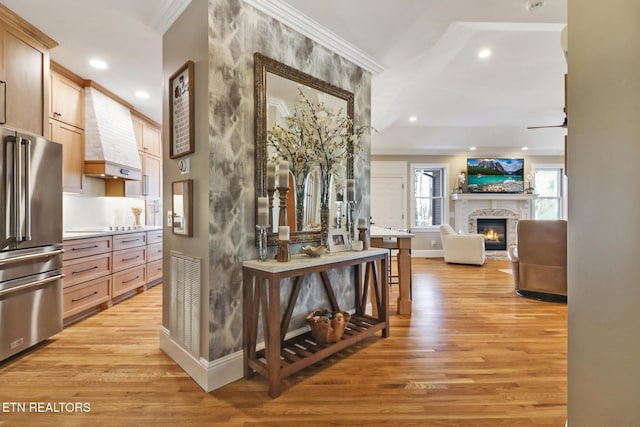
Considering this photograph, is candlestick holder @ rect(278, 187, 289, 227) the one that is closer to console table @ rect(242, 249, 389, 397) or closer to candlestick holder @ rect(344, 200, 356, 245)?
console table @ rect(242, 249, 389, 397)

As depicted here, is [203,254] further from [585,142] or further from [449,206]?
[449,206]

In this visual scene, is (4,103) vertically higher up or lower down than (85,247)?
higher up

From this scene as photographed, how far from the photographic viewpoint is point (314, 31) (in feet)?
7.97

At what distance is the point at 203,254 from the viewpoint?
1.93 meters

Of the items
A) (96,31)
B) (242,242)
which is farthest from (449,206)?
(96,31)

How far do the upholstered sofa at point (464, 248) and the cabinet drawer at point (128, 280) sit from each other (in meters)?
5.57

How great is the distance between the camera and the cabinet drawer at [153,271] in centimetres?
425

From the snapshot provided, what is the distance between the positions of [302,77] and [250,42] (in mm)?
489

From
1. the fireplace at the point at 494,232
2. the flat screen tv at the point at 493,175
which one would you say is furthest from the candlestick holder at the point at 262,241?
the fireplace at the point at 494,232

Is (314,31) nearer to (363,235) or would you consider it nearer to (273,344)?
(363,235)

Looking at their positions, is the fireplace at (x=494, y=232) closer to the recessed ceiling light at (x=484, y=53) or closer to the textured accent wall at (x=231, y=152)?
the recessed ceiling light at (x=484, y=53)

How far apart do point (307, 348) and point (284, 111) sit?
178 centimetres

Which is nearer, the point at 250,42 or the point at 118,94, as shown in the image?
the point at 250,42

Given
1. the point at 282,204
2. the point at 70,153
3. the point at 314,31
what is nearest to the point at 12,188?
the point at 70,153
